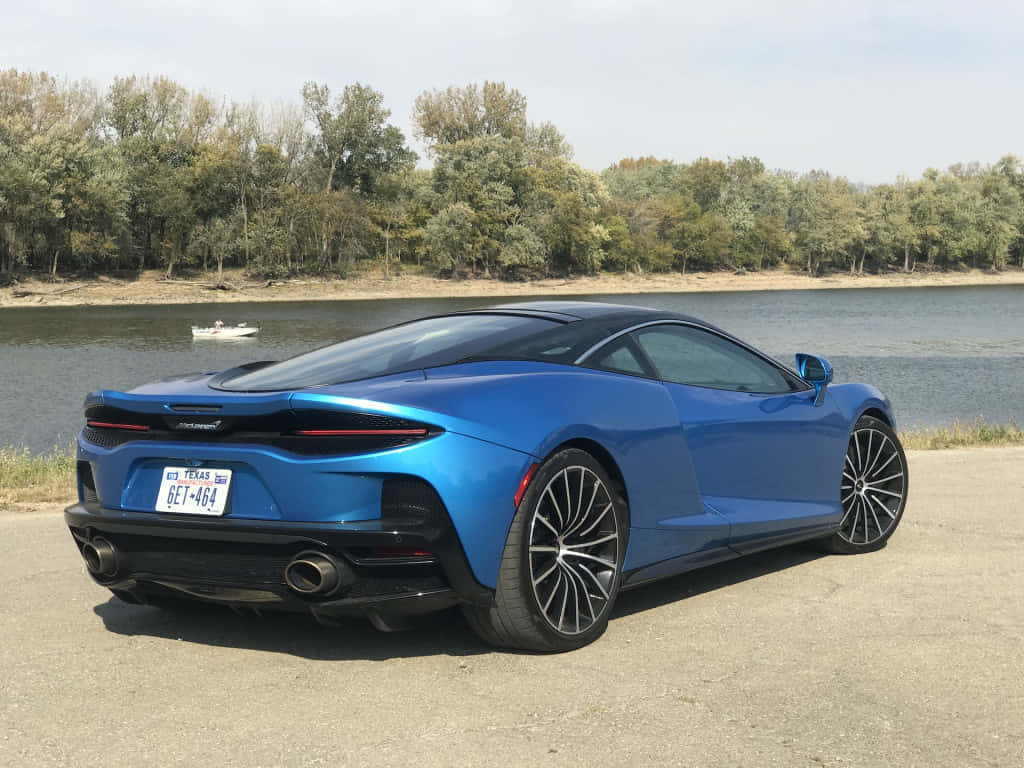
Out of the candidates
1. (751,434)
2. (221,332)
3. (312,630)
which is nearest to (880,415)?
(751,434)

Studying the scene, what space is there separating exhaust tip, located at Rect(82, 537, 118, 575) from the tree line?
2978 inches

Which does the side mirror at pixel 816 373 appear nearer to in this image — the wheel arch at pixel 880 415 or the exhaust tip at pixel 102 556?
the wheel arch at pixel 880 415

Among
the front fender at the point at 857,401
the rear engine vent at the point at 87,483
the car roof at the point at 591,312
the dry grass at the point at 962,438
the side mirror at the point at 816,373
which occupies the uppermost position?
the car roof at the point at 591,312

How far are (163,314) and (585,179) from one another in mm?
39256

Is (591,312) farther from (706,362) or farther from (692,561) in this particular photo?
(692,561)

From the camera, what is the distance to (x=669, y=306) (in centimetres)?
7238

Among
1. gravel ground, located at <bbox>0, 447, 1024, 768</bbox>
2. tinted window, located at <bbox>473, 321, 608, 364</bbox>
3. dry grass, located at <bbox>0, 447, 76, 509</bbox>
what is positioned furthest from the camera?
dry grass, located at <bbox>0, 447, 76, 509</bbox>

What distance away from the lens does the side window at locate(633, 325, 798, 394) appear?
4.97 m

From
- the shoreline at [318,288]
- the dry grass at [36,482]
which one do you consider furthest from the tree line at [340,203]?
the dry grass at [36,482]

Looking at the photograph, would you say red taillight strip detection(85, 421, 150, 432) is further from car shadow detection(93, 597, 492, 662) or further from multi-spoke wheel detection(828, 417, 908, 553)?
multi-spoke wheel detection(828, 417, 908, 553)

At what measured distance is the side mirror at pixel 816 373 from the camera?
5.69 meters

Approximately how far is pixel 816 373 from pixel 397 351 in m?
2.25

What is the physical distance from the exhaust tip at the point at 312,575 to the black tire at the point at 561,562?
563mm

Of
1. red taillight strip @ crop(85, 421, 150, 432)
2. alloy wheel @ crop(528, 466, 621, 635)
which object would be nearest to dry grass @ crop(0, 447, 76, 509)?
red taillight strip @ crop(85, 421, 150, 432)
